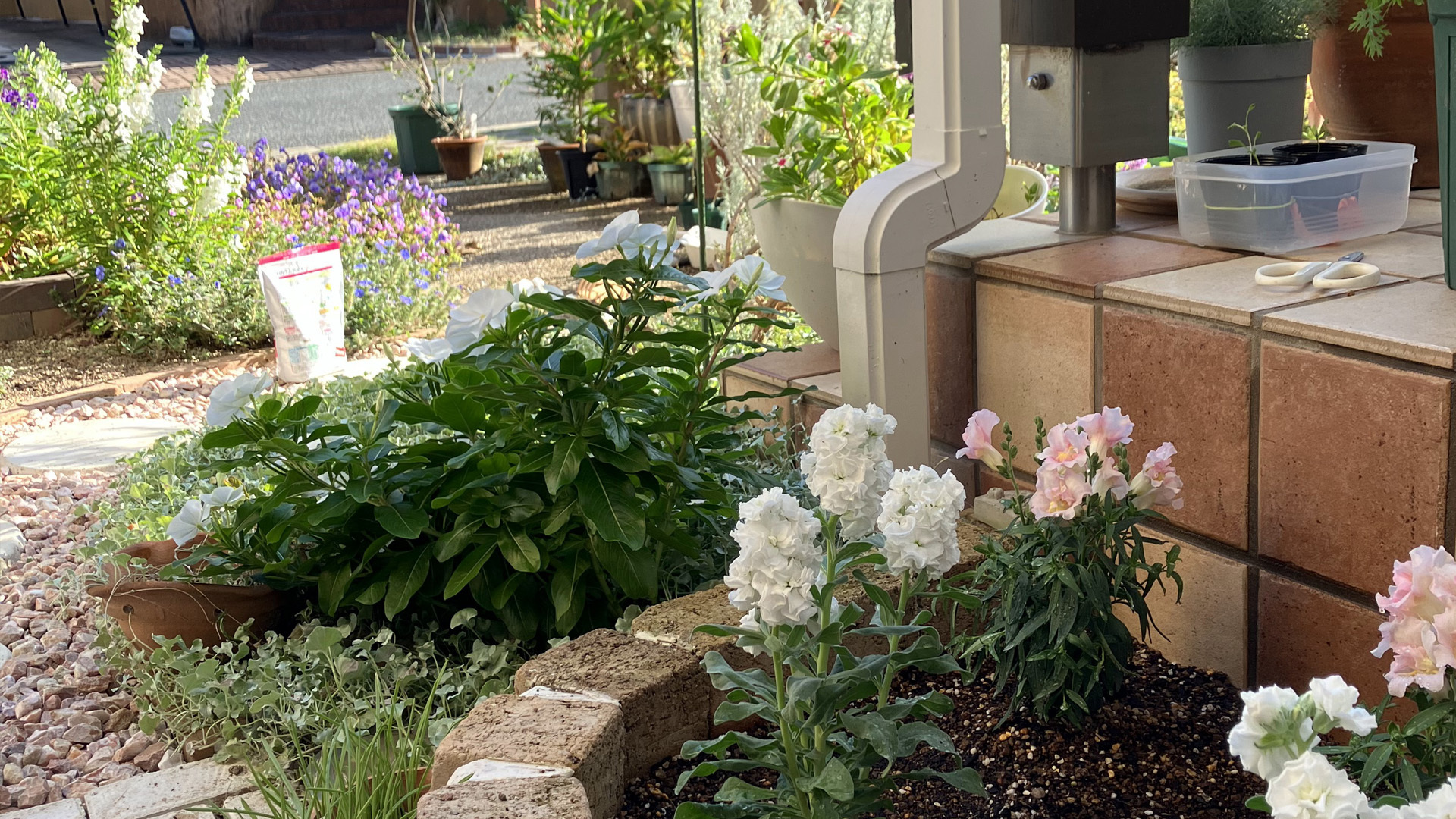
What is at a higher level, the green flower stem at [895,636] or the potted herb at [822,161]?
the potted herb at [822,161]

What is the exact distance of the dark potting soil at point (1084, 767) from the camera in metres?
1.33

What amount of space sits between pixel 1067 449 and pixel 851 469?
1.12 feet

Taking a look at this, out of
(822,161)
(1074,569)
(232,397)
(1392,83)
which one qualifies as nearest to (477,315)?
(232,397)

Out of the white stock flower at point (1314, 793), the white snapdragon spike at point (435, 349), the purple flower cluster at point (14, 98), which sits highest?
the purple flower cluster at point (14, 98)

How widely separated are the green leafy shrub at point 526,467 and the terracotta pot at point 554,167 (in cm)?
574

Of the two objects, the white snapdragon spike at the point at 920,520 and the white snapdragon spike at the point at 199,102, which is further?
the white snapdragon spike at the point at 199,102

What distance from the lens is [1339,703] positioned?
76 centimetres

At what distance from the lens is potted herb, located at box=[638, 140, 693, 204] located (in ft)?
21.8

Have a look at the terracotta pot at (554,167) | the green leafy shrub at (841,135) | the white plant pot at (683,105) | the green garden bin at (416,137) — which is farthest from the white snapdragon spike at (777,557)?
the green garden bin at (416,137)

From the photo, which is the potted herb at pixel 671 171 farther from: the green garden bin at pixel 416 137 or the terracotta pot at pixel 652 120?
the green garden bin at pixel 416 137

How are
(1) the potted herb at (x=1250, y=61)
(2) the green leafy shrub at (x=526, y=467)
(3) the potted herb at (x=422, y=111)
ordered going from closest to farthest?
(2) the green leafy shrub at (x=526, y=467) < (1) the potted herb at (x=1250, y=61) < (3) the potted herb at (x=422, y=111)

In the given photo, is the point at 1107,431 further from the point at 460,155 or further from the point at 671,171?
the point at 460,155

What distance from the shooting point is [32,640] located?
2.25 meters

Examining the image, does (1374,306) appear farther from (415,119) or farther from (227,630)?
(415,119)
